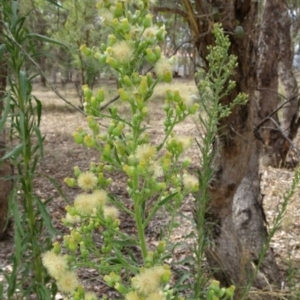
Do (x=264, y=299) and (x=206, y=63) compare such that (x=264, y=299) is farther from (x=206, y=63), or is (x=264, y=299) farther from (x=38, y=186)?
(x=38, y=186)

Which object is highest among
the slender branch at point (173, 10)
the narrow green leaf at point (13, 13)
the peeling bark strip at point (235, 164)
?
the slender branch at point (173, 10)

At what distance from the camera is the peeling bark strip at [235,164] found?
7.29 feet

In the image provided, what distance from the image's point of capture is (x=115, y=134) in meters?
1.00

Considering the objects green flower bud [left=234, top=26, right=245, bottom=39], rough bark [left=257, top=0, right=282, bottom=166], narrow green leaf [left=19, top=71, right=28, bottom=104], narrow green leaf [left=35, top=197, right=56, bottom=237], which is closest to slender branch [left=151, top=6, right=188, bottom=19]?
green flower bud [left=234, top=26, right=245, bottom=39]

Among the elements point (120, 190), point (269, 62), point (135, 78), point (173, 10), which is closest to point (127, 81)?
point (135, 78)

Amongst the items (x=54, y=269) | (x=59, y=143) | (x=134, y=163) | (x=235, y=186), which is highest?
(x=134, y=163)

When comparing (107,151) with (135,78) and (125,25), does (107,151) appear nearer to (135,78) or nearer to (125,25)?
(135,78)

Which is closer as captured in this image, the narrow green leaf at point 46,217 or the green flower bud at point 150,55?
the green flower bud at point 150,55

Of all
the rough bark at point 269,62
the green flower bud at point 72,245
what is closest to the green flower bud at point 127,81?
the green flower bud at point 72,245

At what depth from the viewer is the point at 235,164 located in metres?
2.48

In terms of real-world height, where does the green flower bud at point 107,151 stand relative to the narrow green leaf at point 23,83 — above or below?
below

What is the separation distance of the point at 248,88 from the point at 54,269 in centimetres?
162

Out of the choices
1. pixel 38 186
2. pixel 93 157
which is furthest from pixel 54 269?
pixel 93 157

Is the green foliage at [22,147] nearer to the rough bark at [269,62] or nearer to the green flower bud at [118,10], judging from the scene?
the green flower bud at [118,10]
